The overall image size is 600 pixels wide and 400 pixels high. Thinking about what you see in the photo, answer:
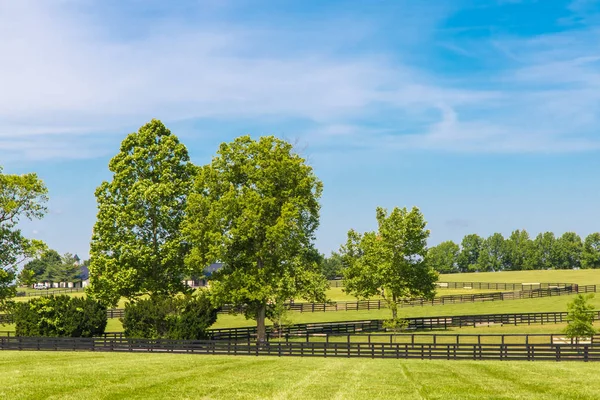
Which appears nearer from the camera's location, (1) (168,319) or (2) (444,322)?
(1) (168,319)

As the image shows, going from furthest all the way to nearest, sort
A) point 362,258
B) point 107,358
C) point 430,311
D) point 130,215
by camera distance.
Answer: point 430,311 < point 362,258 < point 130,215 < point 107,358

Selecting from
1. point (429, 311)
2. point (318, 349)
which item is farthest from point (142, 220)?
point (429, 311)

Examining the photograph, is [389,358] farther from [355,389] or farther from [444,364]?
[355,389]

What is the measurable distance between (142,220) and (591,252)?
166 m

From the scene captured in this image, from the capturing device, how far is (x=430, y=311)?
257ft

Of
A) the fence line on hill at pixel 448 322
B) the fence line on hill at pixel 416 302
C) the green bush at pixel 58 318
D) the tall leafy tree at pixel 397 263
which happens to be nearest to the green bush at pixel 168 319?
the green bush at pixel 58 318

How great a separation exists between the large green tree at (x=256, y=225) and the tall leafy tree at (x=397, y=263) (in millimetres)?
12927

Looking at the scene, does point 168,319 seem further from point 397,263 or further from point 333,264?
point 333,264

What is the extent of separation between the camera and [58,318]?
52562mm

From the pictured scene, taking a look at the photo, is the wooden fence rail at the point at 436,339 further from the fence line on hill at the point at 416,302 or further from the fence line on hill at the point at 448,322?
the fence line on hill at the point at 416,302

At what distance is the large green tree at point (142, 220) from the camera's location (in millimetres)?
54375

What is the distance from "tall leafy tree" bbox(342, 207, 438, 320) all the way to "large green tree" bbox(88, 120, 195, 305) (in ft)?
59.7

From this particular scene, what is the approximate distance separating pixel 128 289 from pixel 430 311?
36204mm

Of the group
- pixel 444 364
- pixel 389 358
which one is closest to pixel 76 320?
pixel 389 358
